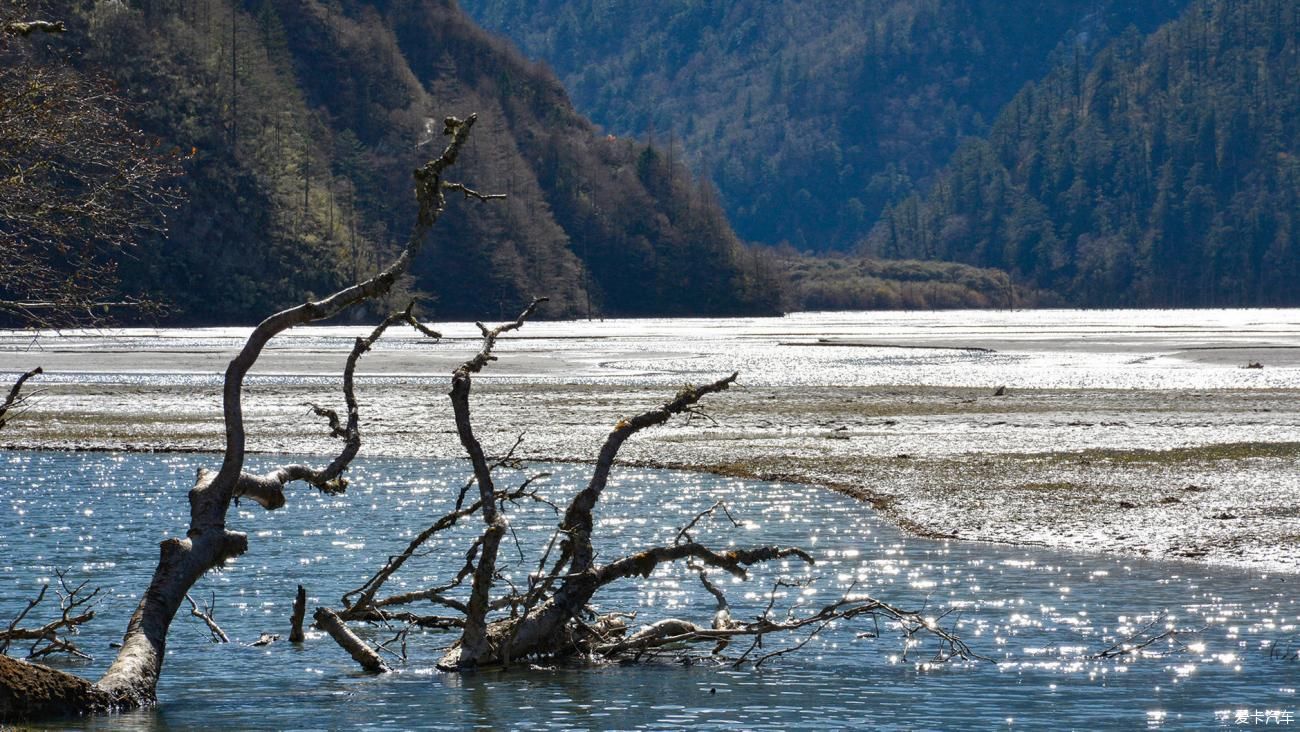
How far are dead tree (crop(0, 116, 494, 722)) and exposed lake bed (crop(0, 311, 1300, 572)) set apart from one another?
1503cm

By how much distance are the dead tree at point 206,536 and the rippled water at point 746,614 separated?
0.48 metres

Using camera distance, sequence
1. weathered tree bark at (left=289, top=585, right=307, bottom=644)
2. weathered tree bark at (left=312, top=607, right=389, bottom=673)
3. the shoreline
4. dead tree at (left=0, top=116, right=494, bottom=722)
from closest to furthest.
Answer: dead tree at (left=0, top=116, right=494, bottom=722) < weathered tree bark at (left=312, top=607, right=389, bottom=673) < weathered tree bark at (left=289, top=585, right=307, bottom=644) < the shoreline

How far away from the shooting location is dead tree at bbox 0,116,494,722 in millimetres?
14383

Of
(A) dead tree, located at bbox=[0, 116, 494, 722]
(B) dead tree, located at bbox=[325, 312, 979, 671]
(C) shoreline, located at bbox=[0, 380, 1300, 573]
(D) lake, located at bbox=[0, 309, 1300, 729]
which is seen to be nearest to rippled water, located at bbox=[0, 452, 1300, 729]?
(D) lake, located at bbox=[0, 309, 1300, 729]

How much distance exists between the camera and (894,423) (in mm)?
50250

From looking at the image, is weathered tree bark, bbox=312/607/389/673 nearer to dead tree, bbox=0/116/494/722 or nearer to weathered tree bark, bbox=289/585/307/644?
weathered tree bark, bbox=289/585/307/644

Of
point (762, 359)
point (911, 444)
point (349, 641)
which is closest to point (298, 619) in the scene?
point (349, 641)

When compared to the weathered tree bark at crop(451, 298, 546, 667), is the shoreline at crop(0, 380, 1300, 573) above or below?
below

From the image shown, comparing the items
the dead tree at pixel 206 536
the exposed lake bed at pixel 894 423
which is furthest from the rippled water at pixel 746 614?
the exposed lake bed at pixel 894 423

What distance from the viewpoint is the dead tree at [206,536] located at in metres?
14.4

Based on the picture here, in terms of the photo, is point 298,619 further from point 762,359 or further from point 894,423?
point 762,359

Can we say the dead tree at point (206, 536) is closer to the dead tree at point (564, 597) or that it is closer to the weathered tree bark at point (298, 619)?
the dead tree at point (564, 597)

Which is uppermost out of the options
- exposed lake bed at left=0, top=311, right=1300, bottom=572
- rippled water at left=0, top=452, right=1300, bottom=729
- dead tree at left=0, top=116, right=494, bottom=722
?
dead tree at left=0, top=116, right=494, bottom=722

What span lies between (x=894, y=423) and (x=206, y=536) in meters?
36.6
